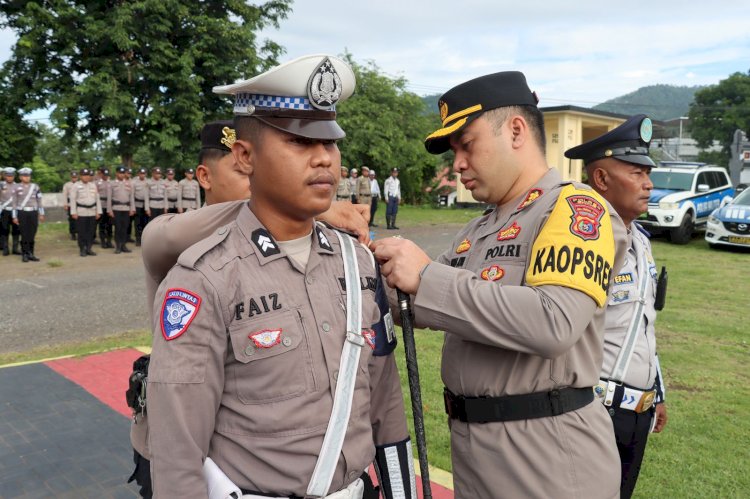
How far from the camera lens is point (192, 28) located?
20.2 m

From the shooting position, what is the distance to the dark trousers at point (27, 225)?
13.4m

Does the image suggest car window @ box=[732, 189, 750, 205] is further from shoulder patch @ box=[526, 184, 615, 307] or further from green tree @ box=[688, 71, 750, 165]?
green tree @ box=[688, 71, 750, 165]

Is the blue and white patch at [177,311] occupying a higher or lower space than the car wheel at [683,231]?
higher

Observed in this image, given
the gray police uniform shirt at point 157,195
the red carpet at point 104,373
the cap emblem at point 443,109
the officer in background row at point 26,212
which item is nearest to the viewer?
the cap emblem at point 443,109

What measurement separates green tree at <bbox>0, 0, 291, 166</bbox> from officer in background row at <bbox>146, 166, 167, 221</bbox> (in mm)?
3317

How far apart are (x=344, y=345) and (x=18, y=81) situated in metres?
21.7

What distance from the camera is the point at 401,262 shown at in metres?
1.89

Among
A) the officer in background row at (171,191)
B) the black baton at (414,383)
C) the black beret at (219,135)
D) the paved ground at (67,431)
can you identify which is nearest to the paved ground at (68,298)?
the paved ground at (67,431)

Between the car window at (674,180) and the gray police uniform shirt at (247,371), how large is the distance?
656 inches

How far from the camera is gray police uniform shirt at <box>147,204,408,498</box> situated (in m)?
1.58

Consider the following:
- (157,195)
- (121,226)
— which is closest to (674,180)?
(157,195)

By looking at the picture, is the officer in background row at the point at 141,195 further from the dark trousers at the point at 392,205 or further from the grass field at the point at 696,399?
the grass field at the point at 696,399

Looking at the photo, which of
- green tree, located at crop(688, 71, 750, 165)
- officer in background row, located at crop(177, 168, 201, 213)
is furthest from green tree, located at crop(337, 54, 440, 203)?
green tree, located at crop(688, 71, 750, 165)

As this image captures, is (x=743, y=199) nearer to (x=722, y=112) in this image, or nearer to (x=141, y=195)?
(x=141, y=195)
